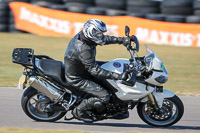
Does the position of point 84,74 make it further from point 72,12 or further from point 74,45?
point 72,12

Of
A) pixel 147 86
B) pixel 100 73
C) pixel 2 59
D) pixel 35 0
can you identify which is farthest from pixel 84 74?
pixel 35 0

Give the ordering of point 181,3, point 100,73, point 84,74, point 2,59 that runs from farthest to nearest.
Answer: point 181,3 < point 2,59 < point 84,74 < point 100,73

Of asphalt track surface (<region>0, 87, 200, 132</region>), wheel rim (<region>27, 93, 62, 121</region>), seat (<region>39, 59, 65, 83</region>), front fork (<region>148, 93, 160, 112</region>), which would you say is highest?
seat (<region>39, 59, 65, 83</region>)

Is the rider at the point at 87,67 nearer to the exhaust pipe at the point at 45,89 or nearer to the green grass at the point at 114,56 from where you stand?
the exhaust pipe at the point at 45,89

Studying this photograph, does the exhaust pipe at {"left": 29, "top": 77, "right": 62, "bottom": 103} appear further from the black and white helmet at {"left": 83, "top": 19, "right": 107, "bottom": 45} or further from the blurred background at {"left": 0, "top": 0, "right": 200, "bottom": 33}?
the blurred background at {"left": 0, "top": 0, "right": 200, "bottom": 33}

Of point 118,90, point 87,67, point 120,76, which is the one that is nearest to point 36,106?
point 87,67

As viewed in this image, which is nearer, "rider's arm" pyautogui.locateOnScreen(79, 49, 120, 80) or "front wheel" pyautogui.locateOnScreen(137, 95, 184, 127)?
"rider's arm" pyautogui.locateOnScreen(79, 49, 120, 80)

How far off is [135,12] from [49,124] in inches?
481

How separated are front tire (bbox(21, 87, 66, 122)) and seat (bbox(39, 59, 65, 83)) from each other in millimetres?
393

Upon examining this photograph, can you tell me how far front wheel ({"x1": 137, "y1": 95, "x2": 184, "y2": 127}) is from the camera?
5.43 meters

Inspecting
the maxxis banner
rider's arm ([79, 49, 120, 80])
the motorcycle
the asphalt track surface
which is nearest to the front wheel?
the motorcycle

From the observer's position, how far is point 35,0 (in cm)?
1800

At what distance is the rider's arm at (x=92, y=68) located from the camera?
5.07 metres

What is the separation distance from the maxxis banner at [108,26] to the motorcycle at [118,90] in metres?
10.2
